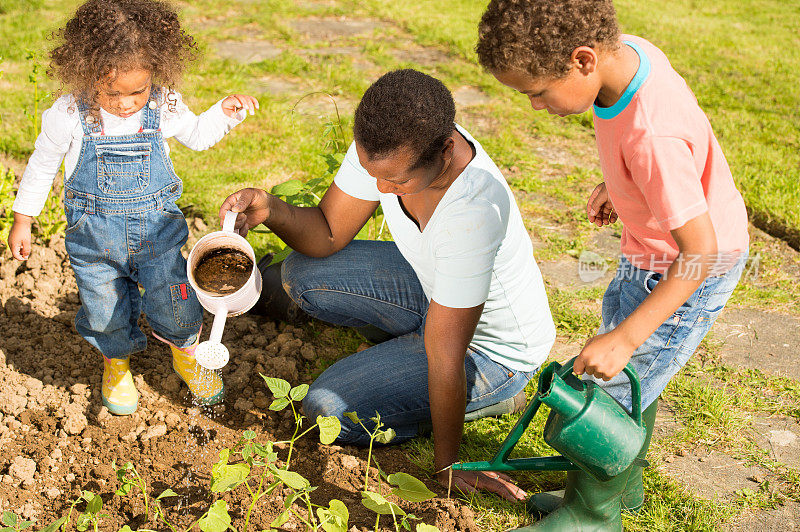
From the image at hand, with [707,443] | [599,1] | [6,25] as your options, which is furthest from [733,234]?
[6,25]

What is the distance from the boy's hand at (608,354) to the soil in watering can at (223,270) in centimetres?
95

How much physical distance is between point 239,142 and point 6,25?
2.65 metres

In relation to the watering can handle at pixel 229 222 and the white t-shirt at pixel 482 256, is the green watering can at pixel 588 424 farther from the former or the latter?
the watering can handle at pixel 229 222

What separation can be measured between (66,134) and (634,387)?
1.65m

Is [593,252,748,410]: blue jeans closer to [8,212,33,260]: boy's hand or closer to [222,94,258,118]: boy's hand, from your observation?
[222,94,258,118]: boy's hand

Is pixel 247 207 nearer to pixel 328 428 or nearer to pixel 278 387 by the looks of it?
pixel 278 387

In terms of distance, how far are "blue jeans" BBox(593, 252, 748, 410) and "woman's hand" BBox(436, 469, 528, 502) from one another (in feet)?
1.29

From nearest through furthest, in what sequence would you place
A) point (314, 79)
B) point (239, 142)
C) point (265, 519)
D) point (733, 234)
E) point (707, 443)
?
point (733, 234), point (265, 519), point (707, 443), point (239, 142), point (314, 79)

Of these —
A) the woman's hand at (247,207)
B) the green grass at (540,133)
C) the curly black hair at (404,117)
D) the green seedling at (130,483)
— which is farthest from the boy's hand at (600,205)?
the green seedling at (130,483)

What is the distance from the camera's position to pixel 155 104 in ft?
7.25

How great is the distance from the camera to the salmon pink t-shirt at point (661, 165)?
1585mm

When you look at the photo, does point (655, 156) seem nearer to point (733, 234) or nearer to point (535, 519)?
point (733, 234)

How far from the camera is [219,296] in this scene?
192cm

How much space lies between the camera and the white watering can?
1.77 m
